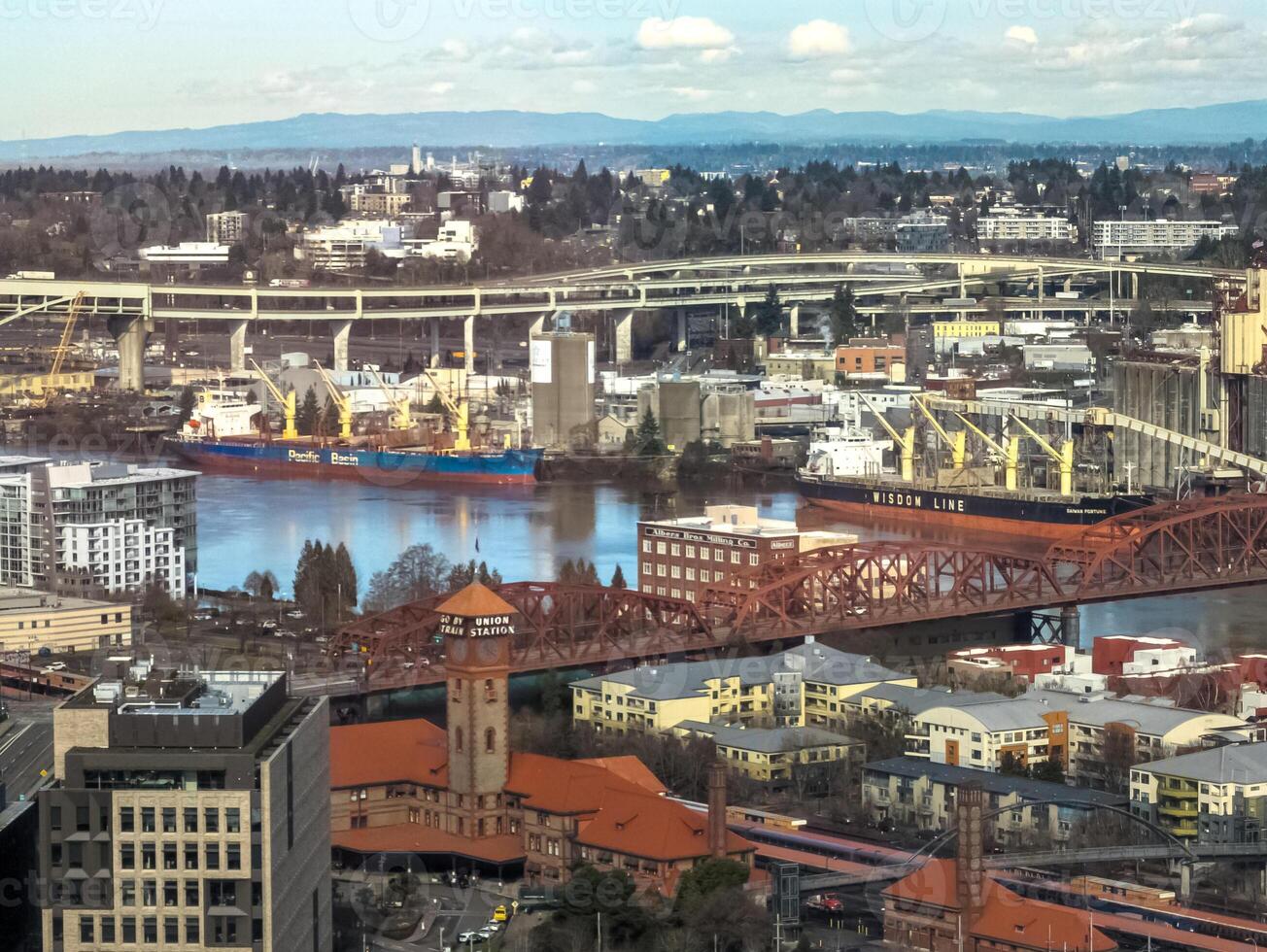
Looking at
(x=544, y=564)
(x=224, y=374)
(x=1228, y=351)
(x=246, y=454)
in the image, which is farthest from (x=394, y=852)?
(x=224, y=374)

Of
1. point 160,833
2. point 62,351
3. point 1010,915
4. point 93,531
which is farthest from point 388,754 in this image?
point 62,351

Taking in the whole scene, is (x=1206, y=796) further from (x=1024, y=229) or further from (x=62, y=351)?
(x=1024, y=229)

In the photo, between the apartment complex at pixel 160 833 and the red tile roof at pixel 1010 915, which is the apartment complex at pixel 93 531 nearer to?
the red tile roof at pixel 1010 915

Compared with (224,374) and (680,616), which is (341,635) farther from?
(224,374)

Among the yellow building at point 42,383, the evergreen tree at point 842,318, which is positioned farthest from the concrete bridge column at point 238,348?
the evergreen tree at point 842,318

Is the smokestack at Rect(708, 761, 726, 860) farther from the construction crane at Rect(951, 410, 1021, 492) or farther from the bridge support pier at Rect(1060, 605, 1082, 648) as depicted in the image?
the construction crane at Rect(951, 410, 1021, 492)

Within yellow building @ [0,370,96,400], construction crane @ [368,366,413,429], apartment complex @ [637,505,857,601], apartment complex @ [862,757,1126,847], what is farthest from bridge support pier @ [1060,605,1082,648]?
yellow building @ [0,370,96,400]
